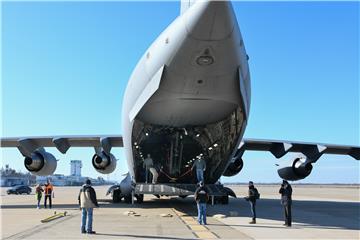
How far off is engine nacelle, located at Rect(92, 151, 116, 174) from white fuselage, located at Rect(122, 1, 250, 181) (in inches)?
207

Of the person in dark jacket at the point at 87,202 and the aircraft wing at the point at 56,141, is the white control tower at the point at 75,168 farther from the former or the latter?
the person in dark jacket at the point at 87,202

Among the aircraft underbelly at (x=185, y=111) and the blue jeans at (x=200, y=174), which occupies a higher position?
the aircraft underbelly at (x=185, y=111)

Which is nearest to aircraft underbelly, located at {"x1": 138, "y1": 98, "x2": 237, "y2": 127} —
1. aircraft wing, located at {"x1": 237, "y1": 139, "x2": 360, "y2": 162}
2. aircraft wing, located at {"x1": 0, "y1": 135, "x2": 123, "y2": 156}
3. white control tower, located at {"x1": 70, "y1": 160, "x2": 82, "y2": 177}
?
aircraft wing, located at {"x1": 0, "y1": 135, "x2": 123, "y2": 156}

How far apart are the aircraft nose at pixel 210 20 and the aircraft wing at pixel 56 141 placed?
952 cm

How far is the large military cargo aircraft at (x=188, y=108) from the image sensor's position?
9594mm

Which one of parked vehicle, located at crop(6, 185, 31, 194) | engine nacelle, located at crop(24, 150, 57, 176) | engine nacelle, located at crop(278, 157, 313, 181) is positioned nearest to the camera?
engine nacelle, located at crop(278, 157, 313, 181)

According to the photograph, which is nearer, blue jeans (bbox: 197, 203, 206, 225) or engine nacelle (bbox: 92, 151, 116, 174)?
blue jeans (bbox: 197, 203, 206, 225)

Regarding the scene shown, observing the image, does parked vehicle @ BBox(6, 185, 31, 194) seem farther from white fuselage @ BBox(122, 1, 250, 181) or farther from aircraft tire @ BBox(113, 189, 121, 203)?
white fuselage @ BBox(122, 1, 250, 181)

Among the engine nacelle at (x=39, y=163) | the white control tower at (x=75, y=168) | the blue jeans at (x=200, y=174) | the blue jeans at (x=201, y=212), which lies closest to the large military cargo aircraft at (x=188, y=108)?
the engine nacelle at (x=39, y=163)

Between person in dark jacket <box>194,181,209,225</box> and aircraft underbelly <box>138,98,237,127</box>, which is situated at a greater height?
aircraft underbelly <box>138,98,237,127</box>

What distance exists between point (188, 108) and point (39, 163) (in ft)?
32.7

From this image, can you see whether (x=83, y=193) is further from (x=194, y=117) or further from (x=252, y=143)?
(x=252, y=143)

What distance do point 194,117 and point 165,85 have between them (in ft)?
9.40

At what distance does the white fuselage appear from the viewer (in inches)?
367
